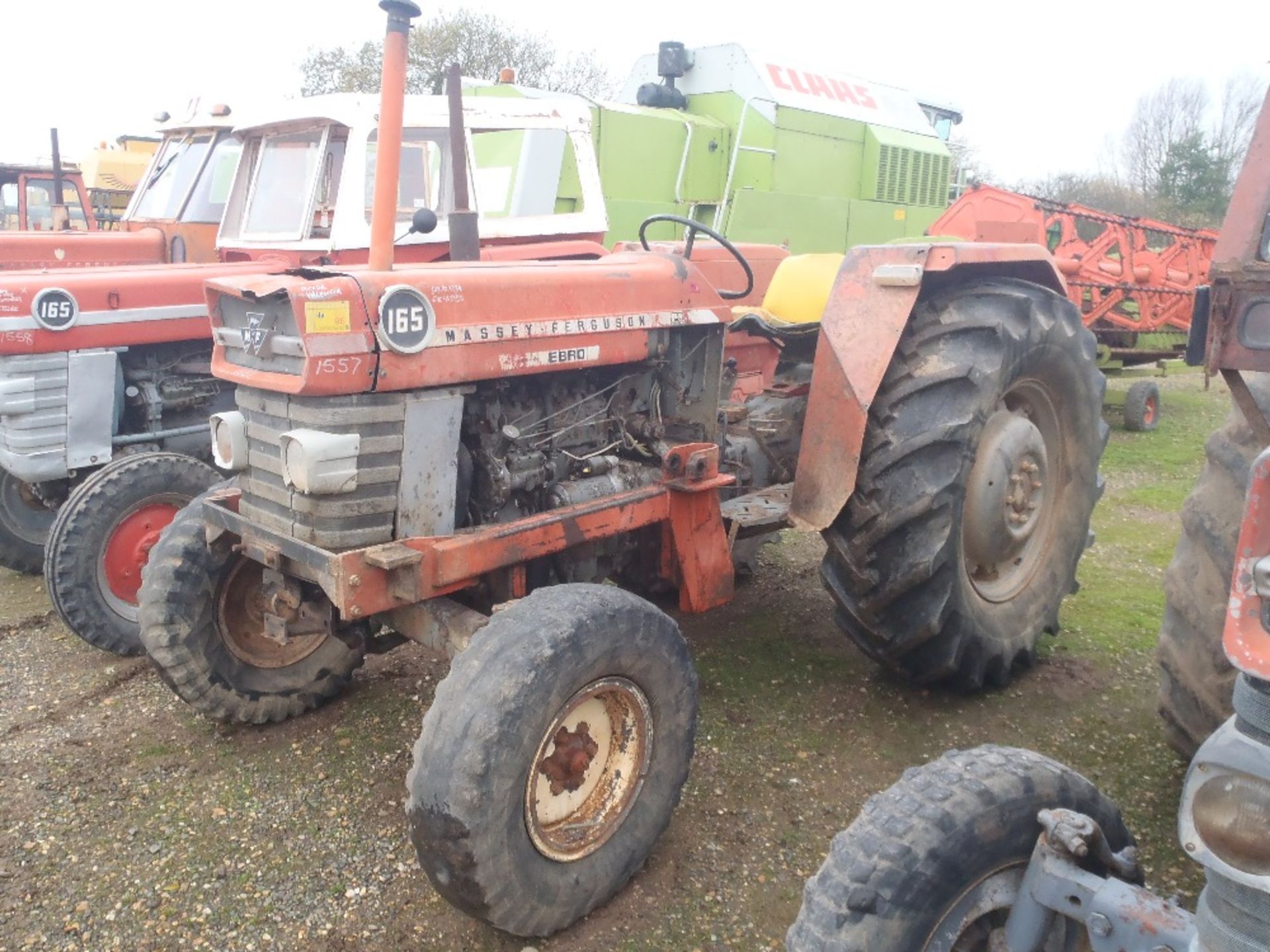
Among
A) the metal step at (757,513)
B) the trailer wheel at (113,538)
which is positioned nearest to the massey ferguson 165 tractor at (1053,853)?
the metal step at (757,513)

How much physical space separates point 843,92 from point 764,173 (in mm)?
1711

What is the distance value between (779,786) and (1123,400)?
7680 millimetres

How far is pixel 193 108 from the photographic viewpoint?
18.7ft

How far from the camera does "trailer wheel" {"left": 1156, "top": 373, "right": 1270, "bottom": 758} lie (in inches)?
95.1

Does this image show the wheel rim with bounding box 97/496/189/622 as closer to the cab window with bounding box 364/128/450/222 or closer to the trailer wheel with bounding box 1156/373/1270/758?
the cab window with bounding box 364/128/450/222

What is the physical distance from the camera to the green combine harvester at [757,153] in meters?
8.00

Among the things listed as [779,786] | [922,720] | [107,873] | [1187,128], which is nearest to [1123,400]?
[922,720]

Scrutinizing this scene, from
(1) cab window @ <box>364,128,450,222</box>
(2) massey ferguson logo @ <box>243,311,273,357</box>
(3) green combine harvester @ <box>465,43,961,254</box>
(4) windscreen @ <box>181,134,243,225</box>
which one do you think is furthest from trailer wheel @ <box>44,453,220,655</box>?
(3) green combine harvester @ <box>465,43,961,254</box>

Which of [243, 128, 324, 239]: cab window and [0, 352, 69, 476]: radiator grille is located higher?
[243, 128, 324, 239]: cab window

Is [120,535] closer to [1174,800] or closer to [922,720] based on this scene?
[922,720]

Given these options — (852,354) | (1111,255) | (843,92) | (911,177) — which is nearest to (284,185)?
(852,354)

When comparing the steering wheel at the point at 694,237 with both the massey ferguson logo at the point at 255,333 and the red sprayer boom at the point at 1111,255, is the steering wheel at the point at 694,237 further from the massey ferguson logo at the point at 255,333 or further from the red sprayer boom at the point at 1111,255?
the red sprayer boom at the point at 1111,255

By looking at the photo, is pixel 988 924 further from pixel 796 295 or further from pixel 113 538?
pixel 113 538

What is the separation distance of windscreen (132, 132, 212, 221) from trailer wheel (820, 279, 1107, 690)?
14.0 ft
